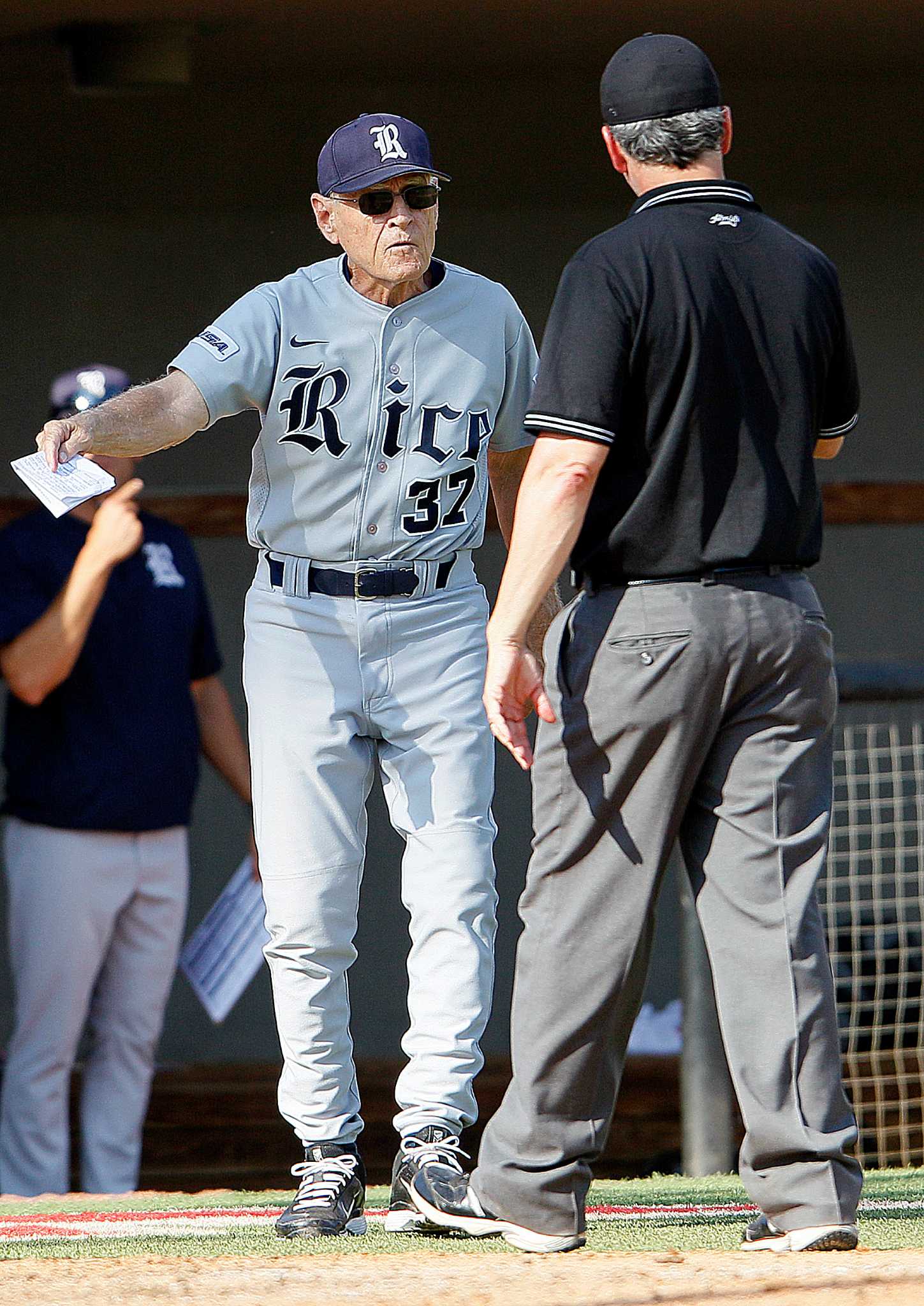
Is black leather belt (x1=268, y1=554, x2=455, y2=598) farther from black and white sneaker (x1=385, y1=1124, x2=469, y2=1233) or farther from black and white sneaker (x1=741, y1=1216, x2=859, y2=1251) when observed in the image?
black and white sneaker (x1=741, y1=1216, x2=859, y2=1251)

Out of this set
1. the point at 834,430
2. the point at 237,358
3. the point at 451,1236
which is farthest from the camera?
the point at 237,358

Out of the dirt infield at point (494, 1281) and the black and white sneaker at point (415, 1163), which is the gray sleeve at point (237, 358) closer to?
the black and white sneaker at point (415, 1163)

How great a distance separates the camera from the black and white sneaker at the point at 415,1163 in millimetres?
3150

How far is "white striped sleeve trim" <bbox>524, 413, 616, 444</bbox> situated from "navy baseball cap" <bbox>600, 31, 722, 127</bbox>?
48 centimetres

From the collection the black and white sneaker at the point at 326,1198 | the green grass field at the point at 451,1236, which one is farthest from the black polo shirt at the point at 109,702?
the black and white sneaker at the point at 326,1198

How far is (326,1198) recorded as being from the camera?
3.20 m

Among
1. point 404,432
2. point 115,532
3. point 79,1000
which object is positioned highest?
point 404,432

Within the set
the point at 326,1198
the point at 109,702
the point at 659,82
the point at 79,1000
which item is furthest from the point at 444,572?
the point at 79,1000

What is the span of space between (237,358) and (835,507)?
4823 mm

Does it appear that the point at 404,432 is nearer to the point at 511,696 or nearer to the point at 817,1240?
the point at 511,696

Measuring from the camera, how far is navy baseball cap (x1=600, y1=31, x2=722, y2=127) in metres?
2.82

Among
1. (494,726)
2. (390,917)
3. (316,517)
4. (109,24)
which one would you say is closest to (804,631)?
(494,726)

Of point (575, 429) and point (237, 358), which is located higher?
Answer: point (237, 358)

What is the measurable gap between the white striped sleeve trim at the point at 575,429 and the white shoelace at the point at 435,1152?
4.03ft
